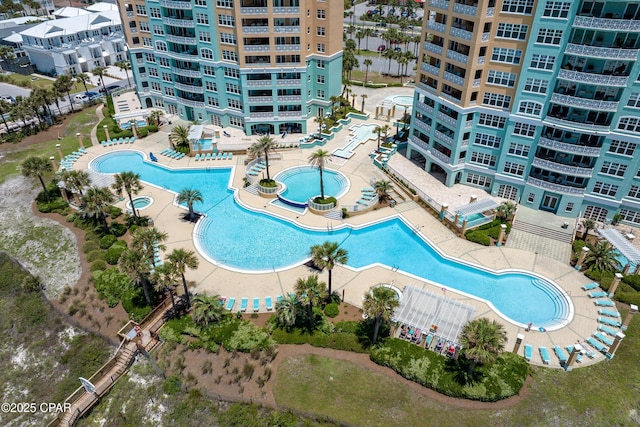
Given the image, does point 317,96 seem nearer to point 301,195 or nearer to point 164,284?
point 301,195

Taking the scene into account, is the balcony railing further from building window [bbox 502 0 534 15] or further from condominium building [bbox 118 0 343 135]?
condominium building [bbox 118 0 343 135]

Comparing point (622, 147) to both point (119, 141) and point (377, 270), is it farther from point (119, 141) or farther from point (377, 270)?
point (119, 141)

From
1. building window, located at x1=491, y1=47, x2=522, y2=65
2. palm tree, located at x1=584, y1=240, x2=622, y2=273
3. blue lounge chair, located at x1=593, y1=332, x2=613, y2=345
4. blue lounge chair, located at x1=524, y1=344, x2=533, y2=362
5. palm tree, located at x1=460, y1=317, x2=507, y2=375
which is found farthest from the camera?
building window, located at x1=491, y1=47, x2=522, y2=65

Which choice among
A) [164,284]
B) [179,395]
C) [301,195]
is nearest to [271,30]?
[301,195]

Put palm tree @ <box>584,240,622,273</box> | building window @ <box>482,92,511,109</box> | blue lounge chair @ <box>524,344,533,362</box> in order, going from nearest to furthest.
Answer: blue lounge chair @ <box>524,344,533,362</box> → palm tree @ <box>584,240,622,273</box> → building window @ <box>482,92,511,109</box>

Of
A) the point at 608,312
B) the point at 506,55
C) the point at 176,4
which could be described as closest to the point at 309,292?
the point at 608,312

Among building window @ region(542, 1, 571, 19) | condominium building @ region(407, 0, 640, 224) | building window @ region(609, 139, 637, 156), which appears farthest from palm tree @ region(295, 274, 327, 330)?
building window @ region(542, 1, 571, 19)

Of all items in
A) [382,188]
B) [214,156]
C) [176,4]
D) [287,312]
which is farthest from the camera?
[214,156]

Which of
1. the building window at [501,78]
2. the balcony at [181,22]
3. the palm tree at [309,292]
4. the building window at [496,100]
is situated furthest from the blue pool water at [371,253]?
the balcony at [181,22]

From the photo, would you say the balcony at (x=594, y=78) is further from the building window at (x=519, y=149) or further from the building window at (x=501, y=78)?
the building window at (x=519, y=149)
